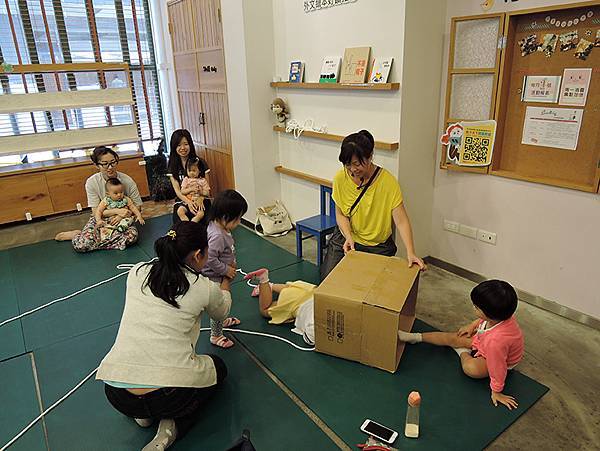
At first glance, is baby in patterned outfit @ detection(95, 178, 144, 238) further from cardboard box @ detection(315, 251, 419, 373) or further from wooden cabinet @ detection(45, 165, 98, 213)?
cardboard box @ detection(315, 251, 419, 373)

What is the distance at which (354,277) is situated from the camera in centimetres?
226

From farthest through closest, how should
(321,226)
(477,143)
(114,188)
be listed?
(114,188) → (321,226) → (477,143)

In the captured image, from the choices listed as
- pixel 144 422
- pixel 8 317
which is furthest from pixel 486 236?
pixel 8 317

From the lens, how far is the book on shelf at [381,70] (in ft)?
9.55

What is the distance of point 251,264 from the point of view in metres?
3.52

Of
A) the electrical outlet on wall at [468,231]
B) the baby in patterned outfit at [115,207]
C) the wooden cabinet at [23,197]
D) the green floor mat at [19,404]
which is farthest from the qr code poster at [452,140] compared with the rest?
the wooden cabinet at [23,197]

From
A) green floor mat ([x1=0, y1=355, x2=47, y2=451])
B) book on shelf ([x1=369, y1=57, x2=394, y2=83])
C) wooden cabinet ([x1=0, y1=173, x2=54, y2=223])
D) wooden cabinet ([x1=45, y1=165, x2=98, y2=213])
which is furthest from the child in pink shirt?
wooden cabinet ([x1=0, y1=173, x2=54, y2=223])

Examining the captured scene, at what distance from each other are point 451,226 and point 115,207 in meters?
2.92

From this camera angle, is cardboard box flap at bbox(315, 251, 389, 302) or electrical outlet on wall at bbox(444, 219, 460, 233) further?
electrical outlet on wall at bbox(444, 219, 460, 233)

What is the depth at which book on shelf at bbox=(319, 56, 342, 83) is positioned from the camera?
10.9 feet

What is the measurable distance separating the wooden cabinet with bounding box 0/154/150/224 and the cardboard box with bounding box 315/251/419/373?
145 inches

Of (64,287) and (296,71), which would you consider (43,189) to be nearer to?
(64,287)

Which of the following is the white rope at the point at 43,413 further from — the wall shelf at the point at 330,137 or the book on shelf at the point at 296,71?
the book on shelf at the point at 296,71

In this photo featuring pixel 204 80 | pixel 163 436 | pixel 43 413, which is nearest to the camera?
pixel 163 436
